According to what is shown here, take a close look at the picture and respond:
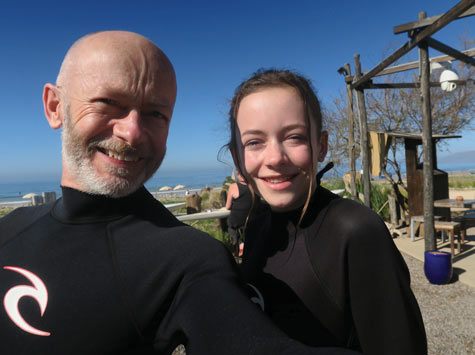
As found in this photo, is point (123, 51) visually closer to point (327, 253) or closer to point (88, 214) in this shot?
point (88, 214)

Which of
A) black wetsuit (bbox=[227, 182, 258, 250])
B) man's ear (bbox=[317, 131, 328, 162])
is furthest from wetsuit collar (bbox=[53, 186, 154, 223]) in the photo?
black wetsuit (bbox=[227, 182, 258, 250])

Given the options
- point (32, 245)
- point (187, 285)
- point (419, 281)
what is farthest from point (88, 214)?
point (419, 281)

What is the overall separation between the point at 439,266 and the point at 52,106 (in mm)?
5932

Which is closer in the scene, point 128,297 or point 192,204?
point 128,297

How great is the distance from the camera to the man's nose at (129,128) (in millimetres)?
1249

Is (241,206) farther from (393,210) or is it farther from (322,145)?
(393,210)

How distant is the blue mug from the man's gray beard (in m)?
5.56

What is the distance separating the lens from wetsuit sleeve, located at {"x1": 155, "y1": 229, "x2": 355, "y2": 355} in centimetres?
88

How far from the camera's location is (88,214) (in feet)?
4.38

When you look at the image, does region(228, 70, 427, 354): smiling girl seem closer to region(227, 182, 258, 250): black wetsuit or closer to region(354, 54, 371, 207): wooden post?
region(227, 182, 258, 250): black wetsuit

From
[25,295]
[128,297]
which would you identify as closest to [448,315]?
[128,297]

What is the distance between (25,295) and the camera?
111 cm

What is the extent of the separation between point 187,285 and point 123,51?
3.21ft

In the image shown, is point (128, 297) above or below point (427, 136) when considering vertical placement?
below
